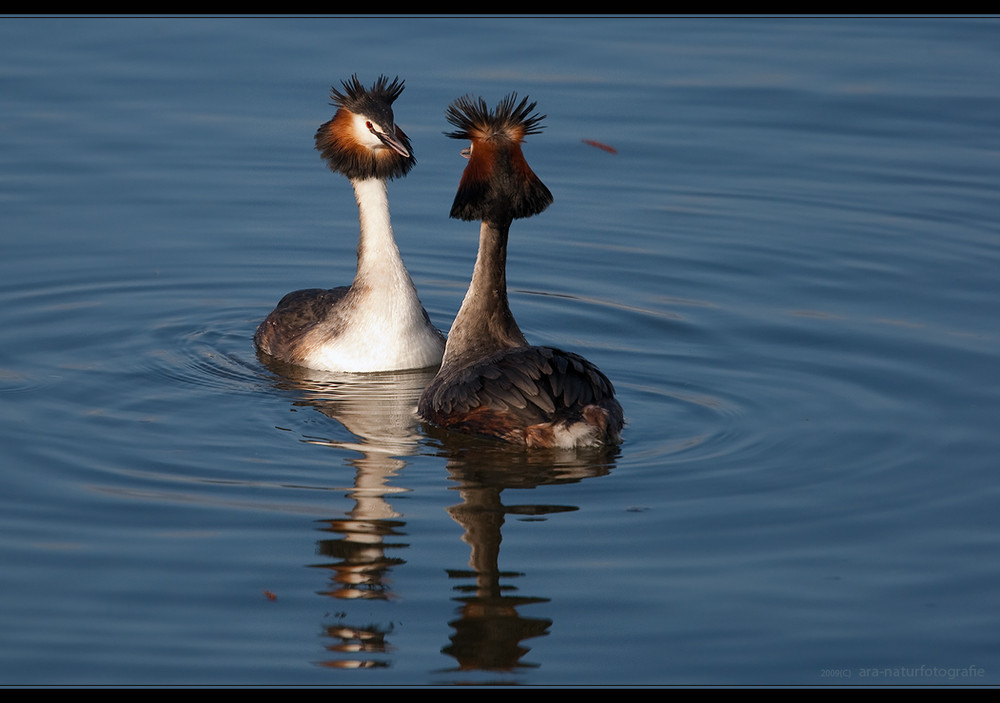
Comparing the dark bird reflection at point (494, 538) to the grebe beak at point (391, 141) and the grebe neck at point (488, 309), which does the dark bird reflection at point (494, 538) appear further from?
the grebe beak at point (391, 141)

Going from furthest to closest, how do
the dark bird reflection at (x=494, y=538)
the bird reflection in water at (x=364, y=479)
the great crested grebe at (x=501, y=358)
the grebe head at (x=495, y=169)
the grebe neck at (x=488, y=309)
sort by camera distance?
1. the grebe neck at (x=488, y=309)
2. the grebe head at (x=495, y=169)
3. the great crested grebe at (x=501, y=358)
4. the bird reflection in water at (x=364, y=479)
5. the dark bird reflection at (x=494, y=538)

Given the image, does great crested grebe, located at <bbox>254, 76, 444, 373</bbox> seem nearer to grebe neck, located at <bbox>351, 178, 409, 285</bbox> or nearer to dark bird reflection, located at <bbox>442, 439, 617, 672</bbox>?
grebe neck, located at <bbox>351, 178, 409, 285</bbox>

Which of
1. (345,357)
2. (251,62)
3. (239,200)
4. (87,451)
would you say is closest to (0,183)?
(239,200)

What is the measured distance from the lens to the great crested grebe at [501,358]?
348 inches

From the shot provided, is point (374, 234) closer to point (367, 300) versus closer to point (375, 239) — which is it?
point (375, 239)

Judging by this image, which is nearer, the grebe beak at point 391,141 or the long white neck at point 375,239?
the grebe beak at point 391,141

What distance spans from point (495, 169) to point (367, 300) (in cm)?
178

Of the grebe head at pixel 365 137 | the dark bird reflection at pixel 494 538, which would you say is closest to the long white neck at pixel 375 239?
the grebe head at pixel 365 137

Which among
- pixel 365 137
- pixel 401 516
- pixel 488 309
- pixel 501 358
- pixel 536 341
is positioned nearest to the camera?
pixel 401 516

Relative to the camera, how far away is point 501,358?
29.9ft

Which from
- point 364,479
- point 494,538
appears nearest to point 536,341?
point 364,479

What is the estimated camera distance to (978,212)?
44.9 ft

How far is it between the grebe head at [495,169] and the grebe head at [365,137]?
1.25m

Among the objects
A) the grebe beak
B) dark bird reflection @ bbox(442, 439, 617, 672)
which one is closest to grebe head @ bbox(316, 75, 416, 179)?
the grebe beak
